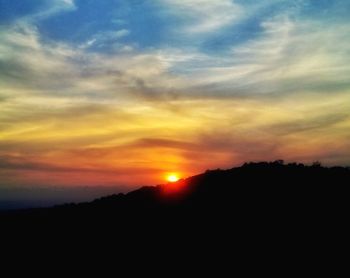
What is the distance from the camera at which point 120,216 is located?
25.9 metres

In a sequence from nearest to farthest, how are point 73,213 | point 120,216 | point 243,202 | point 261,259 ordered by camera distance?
point 261,259 < point 243,202 < point 120,216 < point 73,213

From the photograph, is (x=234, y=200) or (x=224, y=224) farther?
(x=234, y=200)

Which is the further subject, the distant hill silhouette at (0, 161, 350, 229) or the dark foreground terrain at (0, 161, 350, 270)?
the distant hill silhouette at (0, 161, 350, 229)

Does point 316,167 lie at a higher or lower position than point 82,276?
higher

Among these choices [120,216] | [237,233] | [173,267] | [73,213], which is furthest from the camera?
[73,213]

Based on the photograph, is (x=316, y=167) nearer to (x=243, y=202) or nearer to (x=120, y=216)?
(x=243, y=202)

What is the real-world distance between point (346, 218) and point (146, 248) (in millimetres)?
9996

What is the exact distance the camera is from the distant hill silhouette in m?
20.9

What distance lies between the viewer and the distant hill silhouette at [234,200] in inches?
821

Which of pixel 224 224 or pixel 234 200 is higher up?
pixel 234 200

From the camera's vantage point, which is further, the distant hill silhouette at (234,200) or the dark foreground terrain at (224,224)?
the distant hill silhouette at (234,200)

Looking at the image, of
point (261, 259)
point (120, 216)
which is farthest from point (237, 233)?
point (120, 216)

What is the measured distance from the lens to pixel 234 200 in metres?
23.1

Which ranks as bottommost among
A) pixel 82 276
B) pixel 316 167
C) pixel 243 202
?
pixel 82 276
